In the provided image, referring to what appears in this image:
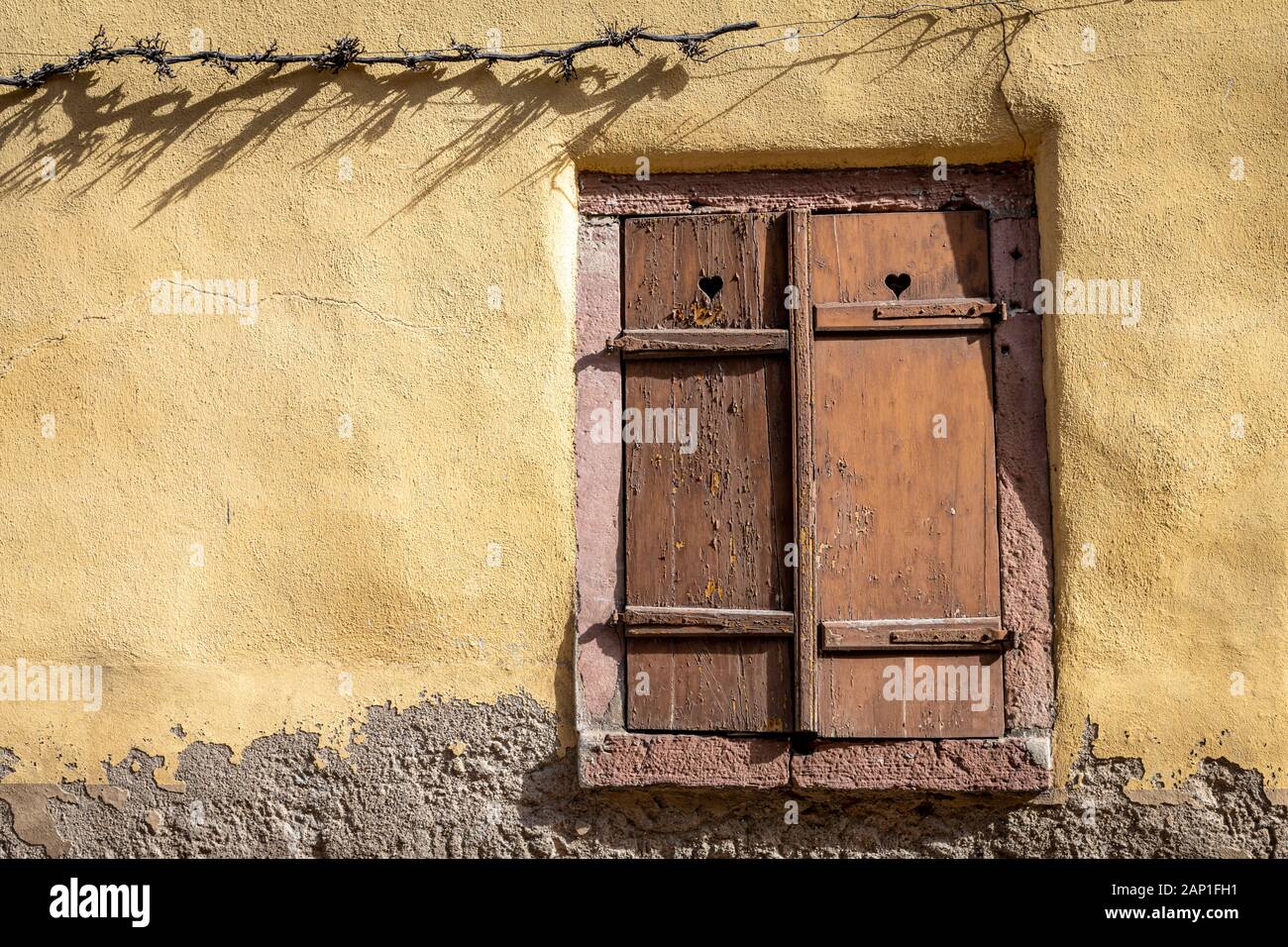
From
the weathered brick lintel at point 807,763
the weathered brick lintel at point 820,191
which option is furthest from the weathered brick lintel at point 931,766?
the weathered brick lintel at point 820,191

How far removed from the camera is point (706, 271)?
3822 millimetres

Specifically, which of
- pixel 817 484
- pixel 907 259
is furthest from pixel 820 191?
pixel 817 484

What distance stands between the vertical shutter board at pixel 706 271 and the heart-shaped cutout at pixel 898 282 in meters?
0.38

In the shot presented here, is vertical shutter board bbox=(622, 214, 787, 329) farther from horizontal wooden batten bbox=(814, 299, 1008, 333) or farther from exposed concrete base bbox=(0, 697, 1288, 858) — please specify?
exposed concrete base bbox=(0, 697, 1288, 858)

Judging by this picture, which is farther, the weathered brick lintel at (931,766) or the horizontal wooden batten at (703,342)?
the horizontal wooden batten at (703,342)

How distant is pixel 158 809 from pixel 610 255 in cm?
257

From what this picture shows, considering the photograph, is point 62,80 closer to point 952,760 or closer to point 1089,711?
point 952,760

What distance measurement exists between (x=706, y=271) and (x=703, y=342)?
0.27 meters

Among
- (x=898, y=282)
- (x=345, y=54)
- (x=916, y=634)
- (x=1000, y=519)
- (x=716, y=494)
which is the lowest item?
(x=916, y=634)

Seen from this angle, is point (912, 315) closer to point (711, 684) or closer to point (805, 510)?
point (805, 510)

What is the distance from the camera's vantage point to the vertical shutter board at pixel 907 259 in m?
3.76

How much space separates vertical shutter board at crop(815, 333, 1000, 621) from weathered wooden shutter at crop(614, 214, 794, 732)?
174 mm

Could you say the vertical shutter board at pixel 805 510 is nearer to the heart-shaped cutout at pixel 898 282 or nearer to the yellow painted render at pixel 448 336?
the heart-shaped cutout at pixel 898 282

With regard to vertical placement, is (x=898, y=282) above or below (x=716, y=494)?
above
